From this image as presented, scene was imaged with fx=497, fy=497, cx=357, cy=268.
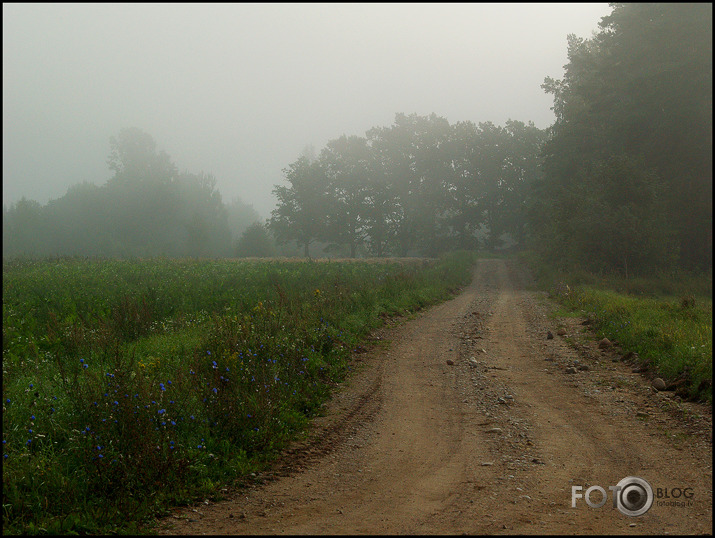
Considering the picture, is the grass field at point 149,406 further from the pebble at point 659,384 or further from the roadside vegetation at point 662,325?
the roadside vegetation at point 662,325

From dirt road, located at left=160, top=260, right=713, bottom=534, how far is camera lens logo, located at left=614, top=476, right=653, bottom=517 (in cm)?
7

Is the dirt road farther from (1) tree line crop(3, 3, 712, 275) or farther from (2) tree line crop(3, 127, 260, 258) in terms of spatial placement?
(2) tree line crop(3, 127, 260, 258)

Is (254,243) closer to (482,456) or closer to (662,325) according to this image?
(662,325)

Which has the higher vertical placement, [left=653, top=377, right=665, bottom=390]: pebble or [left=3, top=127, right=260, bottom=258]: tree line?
[left=3, top=127, right=260, bottom=258]: tree line

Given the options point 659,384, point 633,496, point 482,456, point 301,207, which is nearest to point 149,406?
point 482,456

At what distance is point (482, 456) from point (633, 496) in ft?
5.09

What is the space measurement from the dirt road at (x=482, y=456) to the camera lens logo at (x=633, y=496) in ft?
0.23

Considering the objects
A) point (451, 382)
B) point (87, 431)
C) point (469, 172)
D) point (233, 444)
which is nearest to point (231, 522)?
point (233, 444)

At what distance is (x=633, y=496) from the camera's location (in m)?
4.77

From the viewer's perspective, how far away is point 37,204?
50531 millimetres

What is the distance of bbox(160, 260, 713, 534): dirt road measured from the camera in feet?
14.2

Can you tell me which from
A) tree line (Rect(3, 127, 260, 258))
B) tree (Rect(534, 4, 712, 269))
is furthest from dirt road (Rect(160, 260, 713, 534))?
tree line (Rect(3, 127, 260, 258))

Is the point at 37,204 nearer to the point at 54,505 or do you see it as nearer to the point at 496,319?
the point at 496,319

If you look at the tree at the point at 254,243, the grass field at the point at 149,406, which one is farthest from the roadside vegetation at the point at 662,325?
the tree at the point at 254,243
